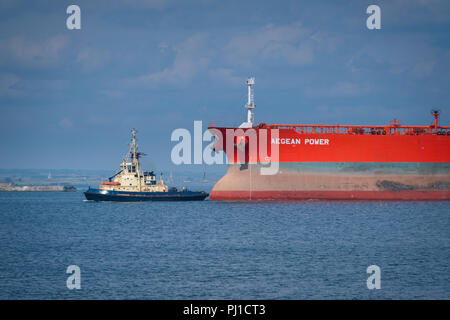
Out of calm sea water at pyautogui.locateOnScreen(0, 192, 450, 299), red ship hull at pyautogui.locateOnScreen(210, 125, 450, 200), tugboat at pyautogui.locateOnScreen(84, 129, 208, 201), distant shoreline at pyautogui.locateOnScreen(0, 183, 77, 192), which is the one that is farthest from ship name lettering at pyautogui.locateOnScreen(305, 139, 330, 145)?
distant shoreline at pyautogui.locateOnScreen(0, 183, 77, 192)

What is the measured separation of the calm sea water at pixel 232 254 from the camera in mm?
17594

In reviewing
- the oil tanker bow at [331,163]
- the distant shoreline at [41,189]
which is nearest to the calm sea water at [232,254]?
the oil tanker bow at [331,163]

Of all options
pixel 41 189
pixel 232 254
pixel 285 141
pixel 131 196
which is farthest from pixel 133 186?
pixel 41 189

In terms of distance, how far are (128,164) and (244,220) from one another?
15.7m

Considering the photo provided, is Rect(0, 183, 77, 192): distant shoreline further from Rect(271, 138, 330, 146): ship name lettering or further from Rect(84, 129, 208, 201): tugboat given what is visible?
Rect(271, 138, 330, 146): ship name lettering

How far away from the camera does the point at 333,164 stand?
143 ft

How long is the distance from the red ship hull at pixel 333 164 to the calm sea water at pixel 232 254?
399 cm

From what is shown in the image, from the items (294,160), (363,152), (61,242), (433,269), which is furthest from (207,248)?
(363,152)

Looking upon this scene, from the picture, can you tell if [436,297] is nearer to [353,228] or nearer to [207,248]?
[207,248]

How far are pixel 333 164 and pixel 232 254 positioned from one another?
21.6 meters

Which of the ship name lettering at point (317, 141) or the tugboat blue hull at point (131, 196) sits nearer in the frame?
the ship name lettering at point (317, 141)

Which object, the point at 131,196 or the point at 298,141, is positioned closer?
the point at 298,141

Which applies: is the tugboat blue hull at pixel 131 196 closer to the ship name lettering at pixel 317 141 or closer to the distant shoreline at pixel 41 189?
the ship name lettering at pixel 317 141

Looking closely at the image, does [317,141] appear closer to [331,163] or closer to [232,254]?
[331,163]
